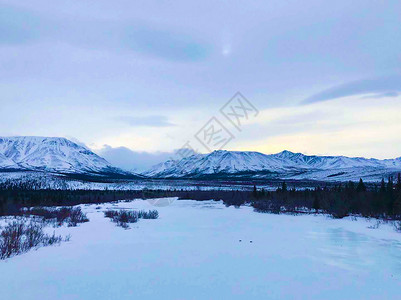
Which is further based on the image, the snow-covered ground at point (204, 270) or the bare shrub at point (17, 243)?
the bare shrub at point (17, 243)

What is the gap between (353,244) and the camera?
44.5 ft

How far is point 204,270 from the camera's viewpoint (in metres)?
8.84

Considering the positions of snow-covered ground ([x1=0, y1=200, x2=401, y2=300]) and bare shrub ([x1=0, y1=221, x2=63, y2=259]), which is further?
bare shrub ([x1=0, y1=221, x2=63, y2=259])

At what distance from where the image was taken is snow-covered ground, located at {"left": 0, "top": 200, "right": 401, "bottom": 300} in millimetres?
7043

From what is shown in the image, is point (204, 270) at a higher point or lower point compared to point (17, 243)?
lower

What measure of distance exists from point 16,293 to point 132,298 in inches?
94.7

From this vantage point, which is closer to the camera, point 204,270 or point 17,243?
point 204,270

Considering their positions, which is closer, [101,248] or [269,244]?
[101,248]

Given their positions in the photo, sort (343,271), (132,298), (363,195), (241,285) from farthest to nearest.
→ 1. (363,195)
2. (343,271)
3. (241,285)
4. (132,298)

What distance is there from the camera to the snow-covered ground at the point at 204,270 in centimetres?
704

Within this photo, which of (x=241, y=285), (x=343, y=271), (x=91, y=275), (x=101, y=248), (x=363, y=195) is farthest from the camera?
(x=363, y=195)

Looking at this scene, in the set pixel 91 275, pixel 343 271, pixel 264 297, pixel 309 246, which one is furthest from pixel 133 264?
pixel 309 246

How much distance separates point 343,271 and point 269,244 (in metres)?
4.50

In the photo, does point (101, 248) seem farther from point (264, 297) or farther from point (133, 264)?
point (264, 297)
